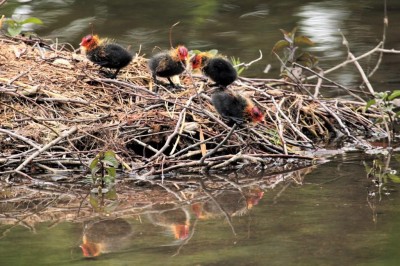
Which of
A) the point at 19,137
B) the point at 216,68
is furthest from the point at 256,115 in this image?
the point at 19,137

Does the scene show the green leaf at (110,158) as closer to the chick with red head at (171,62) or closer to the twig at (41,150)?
the twig at (41,150)

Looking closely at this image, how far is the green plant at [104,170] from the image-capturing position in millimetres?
5465

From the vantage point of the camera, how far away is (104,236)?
4574mm

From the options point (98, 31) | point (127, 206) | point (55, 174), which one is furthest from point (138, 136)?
point (98, 31)

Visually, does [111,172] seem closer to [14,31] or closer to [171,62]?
[171,62]

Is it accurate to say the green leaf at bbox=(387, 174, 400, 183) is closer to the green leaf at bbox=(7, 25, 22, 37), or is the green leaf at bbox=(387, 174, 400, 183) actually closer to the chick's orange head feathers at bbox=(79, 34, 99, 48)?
the chick's orange head feathers at bbox=(79, 34, 99, 48)

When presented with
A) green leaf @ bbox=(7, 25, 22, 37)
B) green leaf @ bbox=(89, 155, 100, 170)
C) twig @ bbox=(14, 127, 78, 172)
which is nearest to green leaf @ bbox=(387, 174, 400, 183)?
green leaf @ bbox=(89, 155, 100, 170)

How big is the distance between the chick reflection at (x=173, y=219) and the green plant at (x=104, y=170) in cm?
50

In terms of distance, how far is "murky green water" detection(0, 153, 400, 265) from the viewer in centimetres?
414

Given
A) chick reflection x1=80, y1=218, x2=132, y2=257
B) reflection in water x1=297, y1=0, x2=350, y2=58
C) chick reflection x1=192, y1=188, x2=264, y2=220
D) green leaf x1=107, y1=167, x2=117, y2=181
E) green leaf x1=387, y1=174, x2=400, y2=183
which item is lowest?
reflection in water x1=297, y1=0, x2=350, y2=58

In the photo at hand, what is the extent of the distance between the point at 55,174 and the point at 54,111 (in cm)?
66

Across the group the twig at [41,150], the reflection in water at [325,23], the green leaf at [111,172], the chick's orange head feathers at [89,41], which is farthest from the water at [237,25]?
the green leaf at [111,172]

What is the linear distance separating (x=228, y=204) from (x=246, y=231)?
0.61m

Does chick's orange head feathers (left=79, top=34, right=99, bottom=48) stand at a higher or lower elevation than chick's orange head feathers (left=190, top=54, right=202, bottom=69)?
higher
